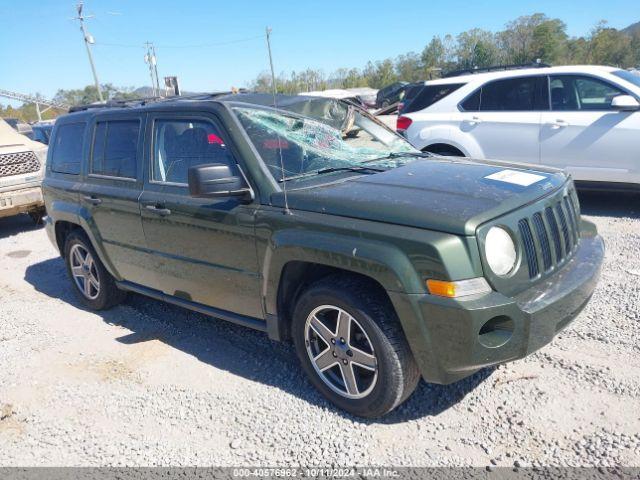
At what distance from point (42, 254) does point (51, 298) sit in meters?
2.16

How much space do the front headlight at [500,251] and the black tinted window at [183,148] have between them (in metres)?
1.72

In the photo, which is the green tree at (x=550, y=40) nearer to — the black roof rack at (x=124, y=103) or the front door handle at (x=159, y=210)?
the black roof rack at (x=124, y=103)

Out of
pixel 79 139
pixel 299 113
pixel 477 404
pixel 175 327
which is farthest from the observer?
pixel 79 139

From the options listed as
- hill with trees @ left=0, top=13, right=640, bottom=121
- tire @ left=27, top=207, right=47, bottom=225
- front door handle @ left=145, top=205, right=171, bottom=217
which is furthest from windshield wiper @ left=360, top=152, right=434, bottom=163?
hill with trees @ left=0, top=13, right=640, bottom=121

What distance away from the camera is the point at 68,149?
199 inches

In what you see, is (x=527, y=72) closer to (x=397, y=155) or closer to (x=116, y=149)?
(x=397, y=155)

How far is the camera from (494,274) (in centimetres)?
257

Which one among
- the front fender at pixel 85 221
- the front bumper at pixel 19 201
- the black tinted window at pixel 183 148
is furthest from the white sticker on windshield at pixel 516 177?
the front bumper at pixel 19 201

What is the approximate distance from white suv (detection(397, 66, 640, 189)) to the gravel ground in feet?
7.83

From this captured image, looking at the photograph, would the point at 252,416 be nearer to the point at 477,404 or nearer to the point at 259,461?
the point at 259,461

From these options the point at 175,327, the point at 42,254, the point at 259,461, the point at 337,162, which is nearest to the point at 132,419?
the point at 259,461

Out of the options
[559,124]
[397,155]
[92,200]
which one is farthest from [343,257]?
[559,124]

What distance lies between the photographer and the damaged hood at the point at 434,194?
264cm

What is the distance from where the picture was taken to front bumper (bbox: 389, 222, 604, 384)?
249 cm
